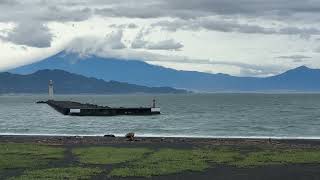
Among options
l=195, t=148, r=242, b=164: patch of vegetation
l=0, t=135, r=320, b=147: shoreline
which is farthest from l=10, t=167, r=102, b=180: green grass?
l=0, t=135, r=320, b=147: shoreline

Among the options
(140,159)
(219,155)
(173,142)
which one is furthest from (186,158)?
(173,142)

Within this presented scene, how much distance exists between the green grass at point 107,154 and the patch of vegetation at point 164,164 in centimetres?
89

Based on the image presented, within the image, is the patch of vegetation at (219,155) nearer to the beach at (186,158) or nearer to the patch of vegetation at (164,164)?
the beach at (186,158)

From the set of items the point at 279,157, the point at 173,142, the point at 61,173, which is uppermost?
the point at 173,142

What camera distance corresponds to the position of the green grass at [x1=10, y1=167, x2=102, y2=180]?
21578mm

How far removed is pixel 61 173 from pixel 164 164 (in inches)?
189

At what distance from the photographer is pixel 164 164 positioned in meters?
25.6

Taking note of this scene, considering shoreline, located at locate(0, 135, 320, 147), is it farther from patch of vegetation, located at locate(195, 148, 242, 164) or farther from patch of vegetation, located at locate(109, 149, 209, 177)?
patch of vegetation, located at locate(109, 149, 209, 177)

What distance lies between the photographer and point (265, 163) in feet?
86.2

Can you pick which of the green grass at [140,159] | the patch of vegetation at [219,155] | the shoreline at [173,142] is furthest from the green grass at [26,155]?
the patch of vegetation at [219,155]

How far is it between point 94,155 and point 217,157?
18.9ft

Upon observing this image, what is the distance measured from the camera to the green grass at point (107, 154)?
27.1 metres

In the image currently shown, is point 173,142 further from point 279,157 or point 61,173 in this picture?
point 61,173

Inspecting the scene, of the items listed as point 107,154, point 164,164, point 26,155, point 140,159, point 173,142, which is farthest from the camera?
point 173,142
